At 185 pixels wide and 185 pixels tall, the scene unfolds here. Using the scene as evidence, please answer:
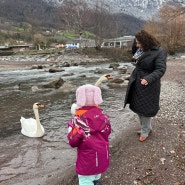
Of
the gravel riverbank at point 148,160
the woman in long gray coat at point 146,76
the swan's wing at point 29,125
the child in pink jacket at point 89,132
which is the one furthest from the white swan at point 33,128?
the child in pink jacket at point 89,132

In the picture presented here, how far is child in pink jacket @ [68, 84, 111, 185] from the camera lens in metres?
4.39

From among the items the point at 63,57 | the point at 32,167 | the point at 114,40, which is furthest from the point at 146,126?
the point at 114,40

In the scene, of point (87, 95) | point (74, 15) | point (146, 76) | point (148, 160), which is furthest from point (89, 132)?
point (74, 15)

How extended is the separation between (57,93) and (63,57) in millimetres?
36050

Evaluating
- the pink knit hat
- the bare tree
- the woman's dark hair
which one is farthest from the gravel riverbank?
the bare tree

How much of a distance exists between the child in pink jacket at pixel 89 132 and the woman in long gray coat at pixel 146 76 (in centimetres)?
193

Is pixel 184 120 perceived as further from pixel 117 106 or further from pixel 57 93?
pixel 57 93

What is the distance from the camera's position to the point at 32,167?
7031mm

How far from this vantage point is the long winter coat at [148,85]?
248 inches

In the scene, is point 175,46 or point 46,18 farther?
point 46,18

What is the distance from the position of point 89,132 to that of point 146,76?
7.47 feet

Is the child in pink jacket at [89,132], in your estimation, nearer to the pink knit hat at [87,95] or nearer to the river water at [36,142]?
the pink knit hat at [87,95]

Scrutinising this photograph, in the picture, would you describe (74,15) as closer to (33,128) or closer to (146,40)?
(33,128)

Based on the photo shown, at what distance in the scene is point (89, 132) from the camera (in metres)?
4.41
